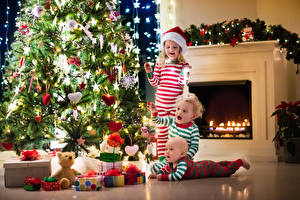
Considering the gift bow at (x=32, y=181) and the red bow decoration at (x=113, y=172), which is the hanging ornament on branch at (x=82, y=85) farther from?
the gift bow at (x=32, y=181)

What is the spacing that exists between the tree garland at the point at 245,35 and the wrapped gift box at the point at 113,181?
2.78m

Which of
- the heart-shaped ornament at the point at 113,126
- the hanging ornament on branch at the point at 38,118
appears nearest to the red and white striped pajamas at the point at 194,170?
the heart-shaped ornament at the point at 113,126

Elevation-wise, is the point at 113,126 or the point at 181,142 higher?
the point at 113,126

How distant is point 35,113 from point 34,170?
32.5 inches

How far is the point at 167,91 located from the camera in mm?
4242

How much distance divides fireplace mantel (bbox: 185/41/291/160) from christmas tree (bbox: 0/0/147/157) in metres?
1.48

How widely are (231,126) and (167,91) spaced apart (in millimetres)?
1669

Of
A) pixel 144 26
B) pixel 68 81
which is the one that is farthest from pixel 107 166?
pixel 144 26

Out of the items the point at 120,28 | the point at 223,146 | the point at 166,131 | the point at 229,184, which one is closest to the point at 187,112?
the point at 166,131

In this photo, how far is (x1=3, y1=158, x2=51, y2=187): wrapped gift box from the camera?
11.0 ft

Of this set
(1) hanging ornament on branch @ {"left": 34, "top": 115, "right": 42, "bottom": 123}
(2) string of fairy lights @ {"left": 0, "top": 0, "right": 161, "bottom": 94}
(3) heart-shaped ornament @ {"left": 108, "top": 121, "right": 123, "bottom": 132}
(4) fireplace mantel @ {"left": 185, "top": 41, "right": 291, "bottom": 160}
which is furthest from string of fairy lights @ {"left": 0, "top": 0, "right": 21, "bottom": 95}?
(4) fireplace mantel @ {"left": 185, "top": 41, "right": 291, "bottom": 160}

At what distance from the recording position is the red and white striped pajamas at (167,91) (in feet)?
13.7

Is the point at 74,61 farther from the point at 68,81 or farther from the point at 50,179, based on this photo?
the point at 50,179

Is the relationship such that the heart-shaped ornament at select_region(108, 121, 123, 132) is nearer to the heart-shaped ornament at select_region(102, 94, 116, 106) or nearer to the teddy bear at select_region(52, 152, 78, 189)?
the heart-shaped ornament at select_region(102, 94, 116, 106)
